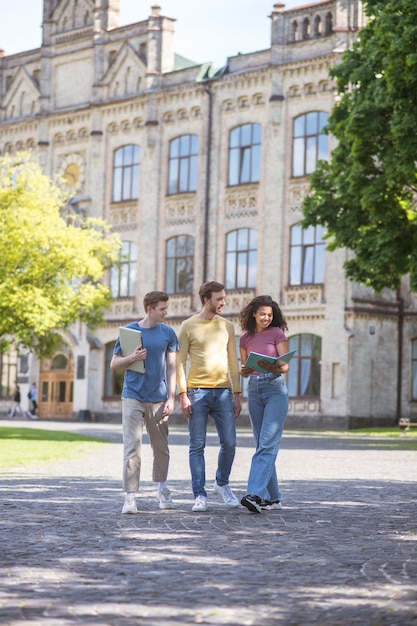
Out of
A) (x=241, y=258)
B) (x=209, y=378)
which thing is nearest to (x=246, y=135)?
(x=241, y=258)

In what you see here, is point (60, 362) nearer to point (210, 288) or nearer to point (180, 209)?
point (180, 209)

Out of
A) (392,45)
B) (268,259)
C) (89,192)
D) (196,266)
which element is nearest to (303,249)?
(268,259)

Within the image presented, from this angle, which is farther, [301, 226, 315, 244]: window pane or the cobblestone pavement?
[301, 226, 315, 244]: window pane

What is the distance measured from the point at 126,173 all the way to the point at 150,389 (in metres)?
42.2

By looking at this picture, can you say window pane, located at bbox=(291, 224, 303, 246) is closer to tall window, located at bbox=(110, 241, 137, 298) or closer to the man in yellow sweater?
tall window, located at bbox=(110, 241, 137, 298)

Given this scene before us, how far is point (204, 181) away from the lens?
49250mm

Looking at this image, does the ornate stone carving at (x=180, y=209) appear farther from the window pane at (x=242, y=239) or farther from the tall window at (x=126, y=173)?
the window pane at (x=242, y=239)

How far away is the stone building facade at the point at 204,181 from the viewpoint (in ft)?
148

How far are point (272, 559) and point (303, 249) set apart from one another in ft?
126

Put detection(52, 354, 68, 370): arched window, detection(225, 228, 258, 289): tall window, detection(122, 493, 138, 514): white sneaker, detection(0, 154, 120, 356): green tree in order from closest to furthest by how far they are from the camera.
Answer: detection(122, 493, 138, 514): white sneaker < detection(0, 154, 120, 356): green tree < detection(225, 228, 258, 289): tall window < detection(52, 354, 68, 370): arched window

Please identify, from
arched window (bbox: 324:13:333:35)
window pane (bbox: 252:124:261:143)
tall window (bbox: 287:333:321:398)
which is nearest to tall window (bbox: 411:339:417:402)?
tall window (bbox: 287:333:321:398)

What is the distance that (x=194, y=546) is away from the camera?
8.59 m

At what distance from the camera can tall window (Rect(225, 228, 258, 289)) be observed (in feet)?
156

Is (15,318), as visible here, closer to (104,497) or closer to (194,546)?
(104,497)
